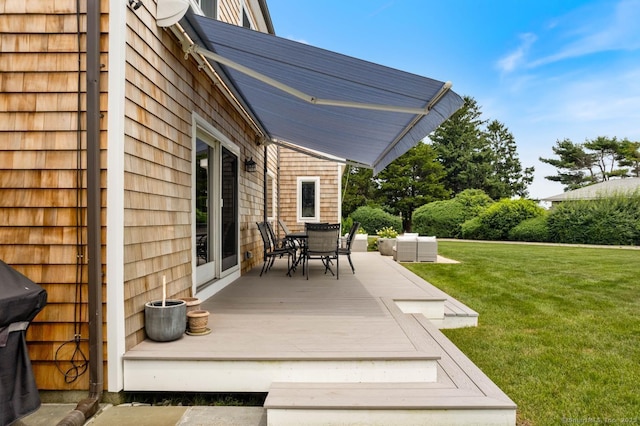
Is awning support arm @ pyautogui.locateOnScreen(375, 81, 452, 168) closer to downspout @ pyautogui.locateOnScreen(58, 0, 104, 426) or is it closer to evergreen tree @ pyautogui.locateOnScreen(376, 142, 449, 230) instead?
downspout @ pyautogui.locateOnScreen(58, 0, 104, 426)

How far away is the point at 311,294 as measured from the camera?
4.80 m

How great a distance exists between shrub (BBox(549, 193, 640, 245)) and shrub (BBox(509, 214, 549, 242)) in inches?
14.0

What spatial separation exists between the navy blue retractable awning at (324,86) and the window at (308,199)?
570 centimetres

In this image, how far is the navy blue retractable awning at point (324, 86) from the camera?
3143 millimetres

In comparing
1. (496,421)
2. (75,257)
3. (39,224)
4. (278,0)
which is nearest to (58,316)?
(75,257)

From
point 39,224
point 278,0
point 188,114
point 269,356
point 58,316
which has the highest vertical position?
point 278,0

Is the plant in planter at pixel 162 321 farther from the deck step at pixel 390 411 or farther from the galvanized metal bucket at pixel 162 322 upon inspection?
the deck step at pixel 390 411

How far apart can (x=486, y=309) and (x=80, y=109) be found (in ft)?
17.3

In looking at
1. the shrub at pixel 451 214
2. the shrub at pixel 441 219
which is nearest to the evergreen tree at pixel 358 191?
the shrub at pixel 441 219

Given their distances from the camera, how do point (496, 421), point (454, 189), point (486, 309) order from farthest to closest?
1. point (454, 189)
2. point (486, 309)
3. point (496, 421)

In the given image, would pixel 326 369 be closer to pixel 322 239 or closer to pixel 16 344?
pixel 16 344

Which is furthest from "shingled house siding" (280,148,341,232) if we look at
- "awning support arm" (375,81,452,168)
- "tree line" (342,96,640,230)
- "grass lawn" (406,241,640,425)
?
"tree line" (342,96,640,230)

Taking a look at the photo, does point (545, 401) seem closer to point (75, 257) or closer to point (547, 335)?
point (547, 335)

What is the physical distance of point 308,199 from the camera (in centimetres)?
1153
